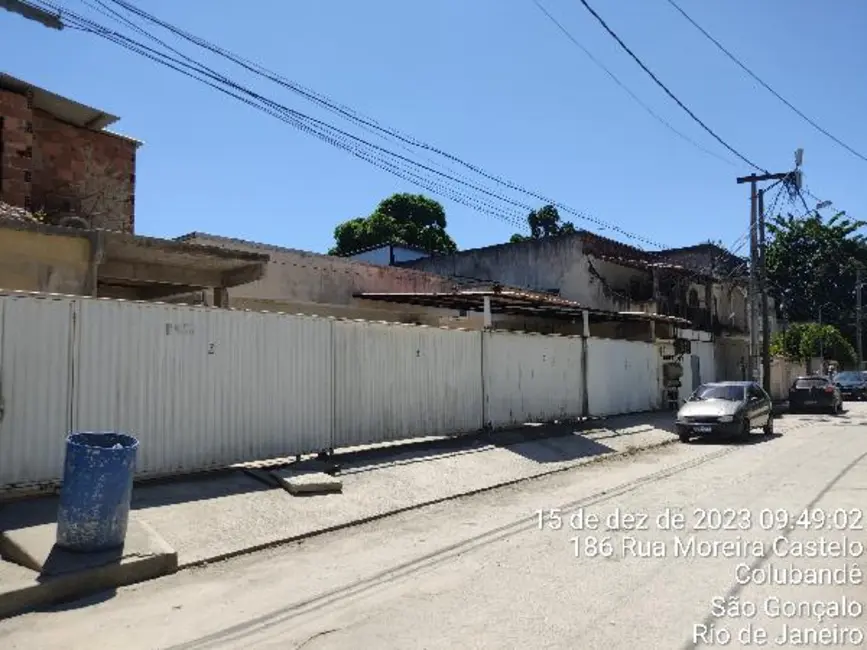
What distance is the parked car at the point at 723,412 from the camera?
17188 millimetres

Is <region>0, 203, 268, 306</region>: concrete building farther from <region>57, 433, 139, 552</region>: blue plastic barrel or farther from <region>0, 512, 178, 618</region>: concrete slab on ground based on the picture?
<region>57, 433, 139, 552</region>: blue plastic barrel

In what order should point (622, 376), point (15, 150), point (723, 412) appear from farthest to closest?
point (622, 376), point (723, 412), point (15, 150)

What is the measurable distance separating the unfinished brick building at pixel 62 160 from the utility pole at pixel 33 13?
7.33 meters

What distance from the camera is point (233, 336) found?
9.95 metres

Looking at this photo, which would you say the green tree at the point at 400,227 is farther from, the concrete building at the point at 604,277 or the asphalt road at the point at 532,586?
the asphalt road at the point at 532,586

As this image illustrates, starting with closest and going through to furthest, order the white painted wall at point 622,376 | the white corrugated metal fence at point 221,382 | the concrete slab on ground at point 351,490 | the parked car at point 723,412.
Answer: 1. the concrete slab on ground at point 351,490
2. the white corrugated metal fence at point 221,382
3. the parked car at point 723,412
4. the white painted wall at point 622,376

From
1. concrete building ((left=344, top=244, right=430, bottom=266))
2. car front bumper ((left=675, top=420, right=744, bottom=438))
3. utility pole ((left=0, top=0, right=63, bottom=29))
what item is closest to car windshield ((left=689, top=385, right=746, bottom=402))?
car front bumper ((left=675, top=420, right=744, bottom=438))

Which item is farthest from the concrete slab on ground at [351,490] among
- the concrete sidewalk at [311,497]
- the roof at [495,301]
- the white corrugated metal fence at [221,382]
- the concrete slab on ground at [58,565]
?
the roof at [495,301]

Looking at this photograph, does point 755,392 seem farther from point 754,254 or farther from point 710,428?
point 754,254

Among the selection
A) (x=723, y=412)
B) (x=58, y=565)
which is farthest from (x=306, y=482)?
(x=723, y=412)

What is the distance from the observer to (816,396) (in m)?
27.7

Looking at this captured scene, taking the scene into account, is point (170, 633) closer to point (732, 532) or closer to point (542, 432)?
point (732, 532)

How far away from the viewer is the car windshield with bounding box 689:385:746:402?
18045 millimetres

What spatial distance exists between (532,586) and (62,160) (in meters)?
16.0
